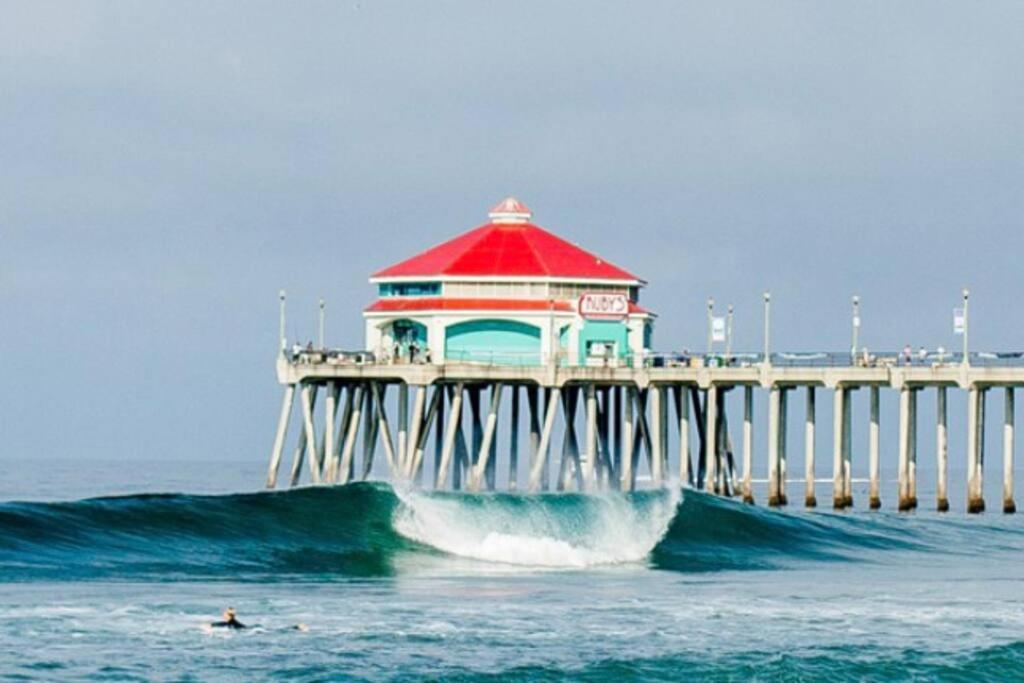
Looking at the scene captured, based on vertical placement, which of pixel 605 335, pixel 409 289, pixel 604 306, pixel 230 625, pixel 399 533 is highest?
pixel 409 289

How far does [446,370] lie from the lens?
78750 millimetres

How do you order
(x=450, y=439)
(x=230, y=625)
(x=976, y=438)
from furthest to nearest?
(x=450, y=439)
(x=976, y=438)
(x=230, y=625)

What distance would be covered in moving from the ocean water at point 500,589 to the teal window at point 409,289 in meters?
10.6

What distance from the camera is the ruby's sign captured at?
81.2 meters

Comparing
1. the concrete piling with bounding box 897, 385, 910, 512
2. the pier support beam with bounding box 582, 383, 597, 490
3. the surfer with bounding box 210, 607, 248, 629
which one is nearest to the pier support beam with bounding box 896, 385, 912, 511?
the concrete piling with bounding box 897, 385, 910, 512

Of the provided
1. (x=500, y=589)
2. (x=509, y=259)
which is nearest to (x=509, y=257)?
(x=509, y=259)

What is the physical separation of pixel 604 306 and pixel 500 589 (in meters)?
28.0

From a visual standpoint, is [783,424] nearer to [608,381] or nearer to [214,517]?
[608,381]

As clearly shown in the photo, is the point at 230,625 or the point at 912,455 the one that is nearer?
the point at 230,625

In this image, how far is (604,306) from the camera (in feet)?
268

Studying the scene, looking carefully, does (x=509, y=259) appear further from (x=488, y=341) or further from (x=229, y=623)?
(x=229, y=623)

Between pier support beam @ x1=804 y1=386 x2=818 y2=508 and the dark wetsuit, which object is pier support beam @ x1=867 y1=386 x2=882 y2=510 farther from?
the dark wetsuit

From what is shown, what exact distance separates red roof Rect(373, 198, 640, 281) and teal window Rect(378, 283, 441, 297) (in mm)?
300

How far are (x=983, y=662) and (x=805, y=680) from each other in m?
3.58
